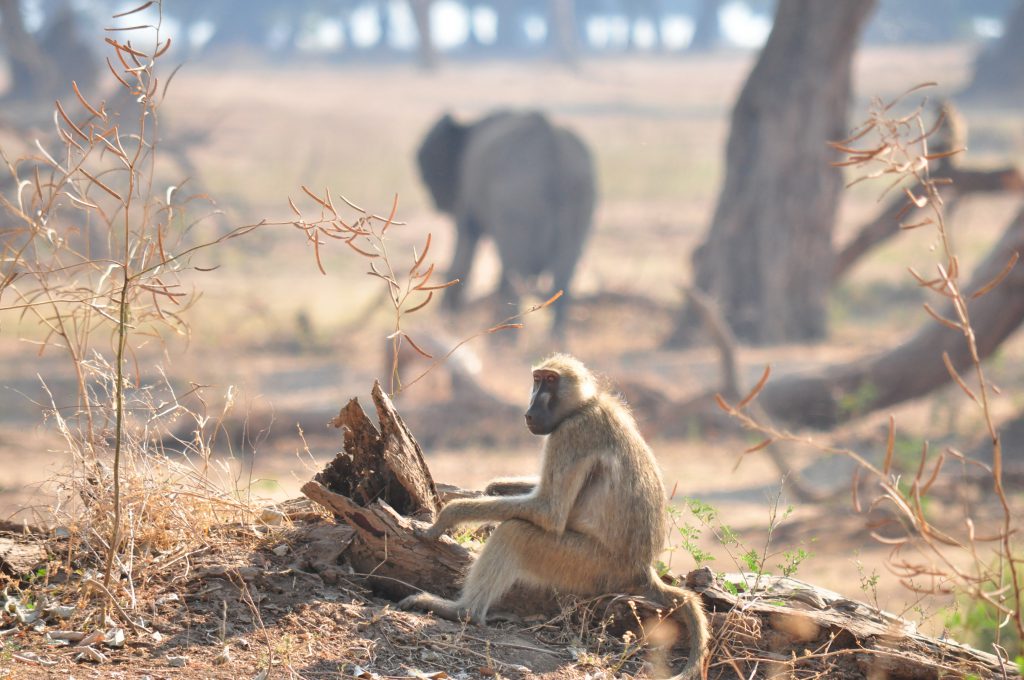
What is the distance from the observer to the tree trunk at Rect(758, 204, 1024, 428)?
10914mm

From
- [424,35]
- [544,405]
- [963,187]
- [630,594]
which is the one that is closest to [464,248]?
[963,187]

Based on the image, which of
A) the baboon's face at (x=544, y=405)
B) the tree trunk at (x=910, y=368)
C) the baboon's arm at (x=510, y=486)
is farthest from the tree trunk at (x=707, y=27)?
the baboon's face at (x=544, y=405)

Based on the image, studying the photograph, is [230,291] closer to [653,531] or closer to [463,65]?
[653,531]

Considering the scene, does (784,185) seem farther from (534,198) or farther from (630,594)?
(630,594)

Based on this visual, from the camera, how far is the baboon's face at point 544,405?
4539mm

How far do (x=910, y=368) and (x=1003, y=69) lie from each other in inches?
1621

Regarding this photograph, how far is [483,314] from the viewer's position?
1703 cm

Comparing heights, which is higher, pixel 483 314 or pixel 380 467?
pixel 380 467

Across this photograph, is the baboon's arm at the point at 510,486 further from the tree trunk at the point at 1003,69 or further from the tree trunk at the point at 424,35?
the tree trunk at the point at 424,35

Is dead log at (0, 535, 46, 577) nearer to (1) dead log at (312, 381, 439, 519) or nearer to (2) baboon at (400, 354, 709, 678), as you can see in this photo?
(1) dead log at (312, 381, 439, 519)

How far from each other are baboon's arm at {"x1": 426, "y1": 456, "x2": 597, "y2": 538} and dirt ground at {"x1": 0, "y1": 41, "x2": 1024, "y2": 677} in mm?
514

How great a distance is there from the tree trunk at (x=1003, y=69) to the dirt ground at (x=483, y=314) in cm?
164

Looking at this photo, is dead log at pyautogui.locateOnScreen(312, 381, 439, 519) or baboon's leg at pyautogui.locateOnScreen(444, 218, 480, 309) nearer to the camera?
dead log at pyautogui.locateOnScreen(312, 381, 439, 519)

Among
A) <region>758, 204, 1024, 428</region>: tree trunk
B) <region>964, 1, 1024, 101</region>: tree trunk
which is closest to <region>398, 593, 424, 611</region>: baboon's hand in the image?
<region>758, 204, 1024, 428</region>: tree trunk
